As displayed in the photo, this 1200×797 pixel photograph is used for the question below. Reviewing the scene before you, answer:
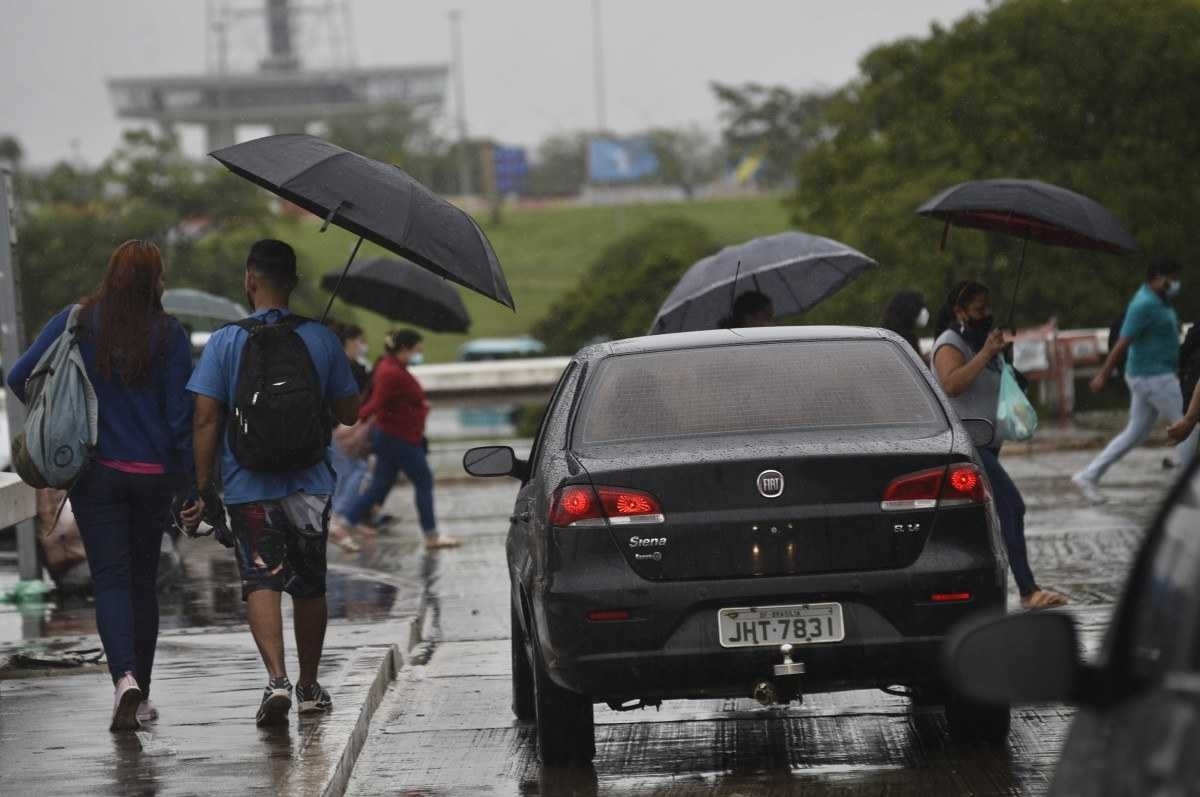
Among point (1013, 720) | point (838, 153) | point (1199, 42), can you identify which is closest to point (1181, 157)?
point (1199, 42)

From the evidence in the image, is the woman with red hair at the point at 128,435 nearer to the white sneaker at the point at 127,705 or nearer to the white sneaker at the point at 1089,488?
the white sneaker at the point at 127,705

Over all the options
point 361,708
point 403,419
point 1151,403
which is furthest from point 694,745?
point 403,419

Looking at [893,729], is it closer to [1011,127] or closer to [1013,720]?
[1013,720]

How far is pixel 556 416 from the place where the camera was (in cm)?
772

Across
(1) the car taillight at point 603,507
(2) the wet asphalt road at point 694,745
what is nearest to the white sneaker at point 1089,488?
(2) the wet asphalt road at point 694,745

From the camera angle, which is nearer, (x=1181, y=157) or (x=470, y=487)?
(x=470, y=487)

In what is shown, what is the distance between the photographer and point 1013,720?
830 centimetres

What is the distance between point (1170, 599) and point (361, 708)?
545cm

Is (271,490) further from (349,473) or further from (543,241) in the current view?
(543,241)

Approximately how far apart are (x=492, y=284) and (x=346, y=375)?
636mm

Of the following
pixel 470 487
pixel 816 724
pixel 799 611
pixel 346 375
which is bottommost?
pixel 470 487

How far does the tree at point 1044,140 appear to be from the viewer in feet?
120

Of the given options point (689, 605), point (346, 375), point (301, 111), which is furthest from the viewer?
point (301, 111)

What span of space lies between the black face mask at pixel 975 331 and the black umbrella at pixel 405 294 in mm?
6592
